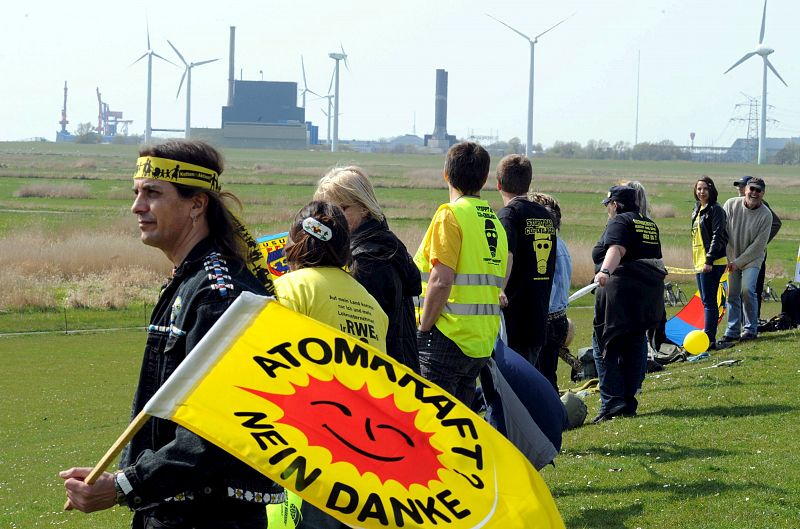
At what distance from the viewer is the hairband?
4902 mm

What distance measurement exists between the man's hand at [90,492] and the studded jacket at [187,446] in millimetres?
61

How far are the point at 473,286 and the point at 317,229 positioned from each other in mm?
2280

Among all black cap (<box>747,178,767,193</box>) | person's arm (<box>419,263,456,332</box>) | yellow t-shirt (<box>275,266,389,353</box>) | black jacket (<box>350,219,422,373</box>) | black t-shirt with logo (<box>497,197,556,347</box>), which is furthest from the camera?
black cap (<box>747,178,767,193</box>)

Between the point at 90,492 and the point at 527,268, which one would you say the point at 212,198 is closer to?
the point at 90,492

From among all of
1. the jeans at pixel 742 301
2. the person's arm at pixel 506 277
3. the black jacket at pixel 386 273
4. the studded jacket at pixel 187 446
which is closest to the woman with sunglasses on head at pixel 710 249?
→ the jeans at pixel 742 301

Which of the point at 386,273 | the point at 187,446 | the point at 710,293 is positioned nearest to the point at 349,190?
the point at 386,273

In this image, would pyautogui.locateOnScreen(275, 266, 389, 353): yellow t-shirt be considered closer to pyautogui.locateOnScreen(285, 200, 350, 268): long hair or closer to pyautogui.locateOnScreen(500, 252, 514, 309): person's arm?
pyautogui.locateOnScreen(285, 200, 350, 268): long hair

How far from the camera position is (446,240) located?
6.93m

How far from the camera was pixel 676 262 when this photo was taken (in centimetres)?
3048

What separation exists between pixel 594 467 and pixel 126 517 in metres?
3.35

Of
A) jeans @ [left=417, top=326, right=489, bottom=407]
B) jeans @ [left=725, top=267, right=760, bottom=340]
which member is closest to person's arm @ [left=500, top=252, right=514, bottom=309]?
jeans @ [left=417, top=326, right=489, bottom=407]

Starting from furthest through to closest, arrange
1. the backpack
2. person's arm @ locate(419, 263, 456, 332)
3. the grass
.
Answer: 1. the backpack
2. the grass
3. person's arm @ locate(419, 263, 456, 332)

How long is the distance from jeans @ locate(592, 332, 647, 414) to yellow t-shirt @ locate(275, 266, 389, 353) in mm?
5852

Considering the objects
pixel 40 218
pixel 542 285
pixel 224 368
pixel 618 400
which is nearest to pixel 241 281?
pixel 224 368
